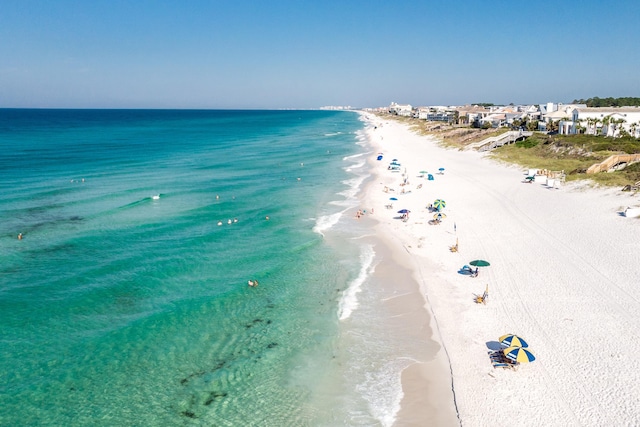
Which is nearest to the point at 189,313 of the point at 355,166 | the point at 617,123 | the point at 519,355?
the point at 519,355

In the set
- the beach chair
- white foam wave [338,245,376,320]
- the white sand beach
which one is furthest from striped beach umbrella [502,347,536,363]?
white foam wave [338,245,376,320]

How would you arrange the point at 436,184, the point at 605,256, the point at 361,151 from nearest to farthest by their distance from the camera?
the point at 605,256 → the point at 436,184 → the point at 361,151

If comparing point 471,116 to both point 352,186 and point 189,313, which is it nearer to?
point 352,186

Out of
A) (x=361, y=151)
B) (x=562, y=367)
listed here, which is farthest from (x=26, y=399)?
(x=361, y=151)

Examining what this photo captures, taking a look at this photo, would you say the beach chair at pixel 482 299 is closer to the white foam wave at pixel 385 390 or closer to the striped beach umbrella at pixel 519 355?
the striped beach umbrella at pixel 519 355

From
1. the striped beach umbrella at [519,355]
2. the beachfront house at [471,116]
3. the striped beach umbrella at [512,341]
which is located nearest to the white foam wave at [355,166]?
the striped beach umbrella at [512,341]

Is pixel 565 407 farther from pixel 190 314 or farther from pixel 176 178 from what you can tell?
pixel 176 178

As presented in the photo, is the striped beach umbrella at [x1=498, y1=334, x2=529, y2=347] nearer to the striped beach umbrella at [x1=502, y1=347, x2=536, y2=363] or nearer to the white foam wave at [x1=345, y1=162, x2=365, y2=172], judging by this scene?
the striped beach umbrella at [x1=502, y1=347, x2=536, y2=363]
